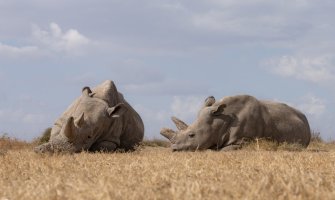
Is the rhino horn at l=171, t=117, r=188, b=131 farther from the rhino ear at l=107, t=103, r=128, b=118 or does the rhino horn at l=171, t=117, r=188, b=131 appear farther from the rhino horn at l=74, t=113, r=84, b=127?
the rhino horn at l=74, t=113, r=84, b=127

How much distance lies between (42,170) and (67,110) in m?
7.16

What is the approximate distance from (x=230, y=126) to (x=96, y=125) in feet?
9.48

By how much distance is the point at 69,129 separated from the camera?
412 inches

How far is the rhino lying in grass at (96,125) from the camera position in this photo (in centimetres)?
1052

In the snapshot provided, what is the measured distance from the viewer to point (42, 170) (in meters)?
5.62

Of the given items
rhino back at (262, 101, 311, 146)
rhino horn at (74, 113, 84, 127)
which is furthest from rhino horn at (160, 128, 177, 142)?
rhino horn at (74, 113, 84, 127)

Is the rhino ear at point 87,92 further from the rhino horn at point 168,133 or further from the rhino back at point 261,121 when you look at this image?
the rhino back at point 261,121

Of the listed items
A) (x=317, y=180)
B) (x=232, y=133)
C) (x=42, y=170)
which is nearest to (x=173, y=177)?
(x=317, y=180)

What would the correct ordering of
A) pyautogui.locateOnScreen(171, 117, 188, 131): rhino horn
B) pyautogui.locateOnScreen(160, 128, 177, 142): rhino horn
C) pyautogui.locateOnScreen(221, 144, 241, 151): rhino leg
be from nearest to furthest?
pyautogui.locateOnScreen(221, 144, 241, 151): rhino leg, pyautogui.locateOnScreen(171, 117, 188, 131): rhino horn, pyautogui.locateOnScreen(160, 128, 177, 142): rhino horn

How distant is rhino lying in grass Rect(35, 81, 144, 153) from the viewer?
34.5 ft

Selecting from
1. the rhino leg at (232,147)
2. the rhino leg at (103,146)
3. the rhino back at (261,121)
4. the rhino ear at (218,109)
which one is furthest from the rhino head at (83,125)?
the rhino back at (261,121)

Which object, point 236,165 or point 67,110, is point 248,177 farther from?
point 67,110

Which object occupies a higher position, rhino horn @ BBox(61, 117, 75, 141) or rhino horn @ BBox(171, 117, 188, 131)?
rhino horn @ BBox(61, 117, 75, 141)

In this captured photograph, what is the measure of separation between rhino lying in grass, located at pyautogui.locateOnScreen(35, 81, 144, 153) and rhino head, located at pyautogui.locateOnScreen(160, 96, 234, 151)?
1.19 metres
